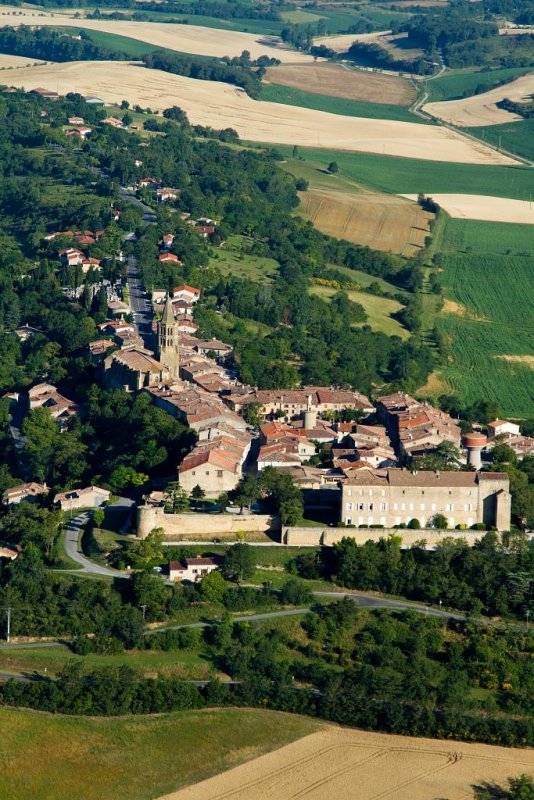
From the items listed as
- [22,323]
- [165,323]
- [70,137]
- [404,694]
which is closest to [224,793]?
[404,694]

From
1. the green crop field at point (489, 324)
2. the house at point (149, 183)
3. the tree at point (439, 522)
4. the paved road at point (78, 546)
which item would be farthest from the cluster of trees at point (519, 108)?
the paved road at point (78, 546)

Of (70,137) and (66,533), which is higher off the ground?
(70,137)

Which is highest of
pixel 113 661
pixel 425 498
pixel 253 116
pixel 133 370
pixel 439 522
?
pixel 253 116

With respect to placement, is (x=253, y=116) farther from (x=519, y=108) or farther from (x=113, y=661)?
(x=113, y=661)

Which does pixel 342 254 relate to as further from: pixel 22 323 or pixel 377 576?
pixel 377 576

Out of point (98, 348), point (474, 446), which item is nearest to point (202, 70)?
point (98, 348)

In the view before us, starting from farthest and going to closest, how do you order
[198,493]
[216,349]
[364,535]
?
[216,349] < [198,493] < [364,535]

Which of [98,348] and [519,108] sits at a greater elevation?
[519,108]
